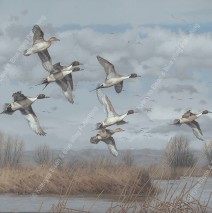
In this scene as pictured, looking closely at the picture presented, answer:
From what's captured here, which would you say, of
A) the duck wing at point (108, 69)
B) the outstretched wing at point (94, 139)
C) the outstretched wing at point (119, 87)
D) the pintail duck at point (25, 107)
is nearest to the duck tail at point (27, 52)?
the pintail duck at point (25, 107)

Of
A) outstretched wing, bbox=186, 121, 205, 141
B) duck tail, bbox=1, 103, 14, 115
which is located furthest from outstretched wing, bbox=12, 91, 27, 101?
outstretched wing, bbox=186, 121, 205, 141

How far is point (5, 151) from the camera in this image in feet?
117

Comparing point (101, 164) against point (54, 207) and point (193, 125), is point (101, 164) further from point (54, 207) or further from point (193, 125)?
point (54, 207)

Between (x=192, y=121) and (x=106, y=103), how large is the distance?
1539 millimetres

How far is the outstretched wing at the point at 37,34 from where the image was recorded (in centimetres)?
903

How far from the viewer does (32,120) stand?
8727 millimetres

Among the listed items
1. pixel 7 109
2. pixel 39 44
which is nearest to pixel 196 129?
pixel 39 44

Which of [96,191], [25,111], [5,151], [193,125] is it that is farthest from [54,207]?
[5,151]

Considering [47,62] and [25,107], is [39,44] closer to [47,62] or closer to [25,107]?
[47,62]

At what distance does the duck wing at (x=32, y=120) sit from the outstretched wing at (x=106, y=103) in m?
1.22

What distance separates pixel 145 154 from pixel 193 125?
1486mm

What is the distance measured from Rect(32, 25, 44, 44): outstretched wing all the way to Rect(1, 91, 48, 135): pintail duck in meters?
0.78

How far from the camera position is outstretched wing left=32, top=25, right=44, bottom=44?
9031 mm

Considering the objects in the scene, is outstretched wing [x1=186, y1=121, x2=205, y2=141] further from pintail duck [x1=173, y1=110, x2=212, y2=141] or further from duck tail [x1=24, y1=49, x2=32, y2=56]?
duck tail [x1=24, y1=49, x2=32, y2=56]
